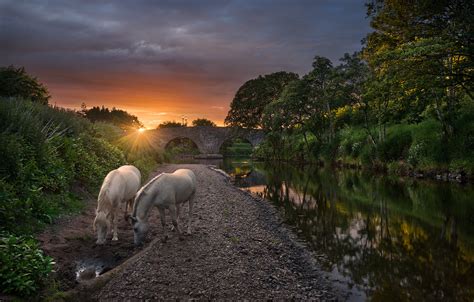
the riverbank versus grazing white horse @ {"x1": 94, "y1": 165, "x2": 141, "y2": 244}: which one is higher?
grazing white horse @ {"x1": 94, "y1": 165, "x2": 141, "y2": 244}

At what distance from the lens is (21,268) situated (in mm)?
6246

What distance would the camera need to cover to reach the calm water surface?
8344 millimetres

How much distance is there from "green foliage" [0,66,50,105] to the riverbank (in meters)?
34.0

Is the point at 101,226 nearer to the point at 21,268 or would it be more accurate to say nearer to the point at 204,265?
the point at 204,265

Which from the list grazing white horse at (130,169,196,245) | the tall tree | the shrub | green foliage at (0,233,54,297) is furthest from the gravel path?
the tall tree

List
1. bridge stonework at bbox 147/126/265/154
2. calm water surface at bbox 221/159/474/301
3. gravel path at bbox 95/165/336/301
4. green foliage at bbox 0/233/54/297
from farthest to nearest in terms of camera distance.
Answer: bridge stonework at bbox 147/126/265/154, calm water surface at bbox 221/159/474/301, gravel path at bbox 95/165/336/301, green foliage at bbox 0/233/54/297

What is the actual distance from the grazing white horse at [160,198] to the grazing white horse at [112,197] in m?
0.83

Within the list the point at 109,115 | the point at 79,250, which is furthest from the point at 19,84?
the point at 109,115

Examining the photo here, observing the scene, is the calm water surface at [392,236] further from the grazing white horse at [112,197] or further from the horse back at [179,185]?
the grazing white horse at [112,197]

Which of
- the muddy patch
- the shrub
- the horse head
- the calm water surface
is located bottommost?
the calm water surface

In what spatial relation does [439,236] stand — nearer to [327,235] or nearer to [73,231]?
[327,235]

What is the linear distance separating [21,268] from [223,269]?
4008 mm

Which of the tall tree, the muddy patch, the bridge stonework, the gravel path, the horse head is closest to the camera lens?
the gravel path

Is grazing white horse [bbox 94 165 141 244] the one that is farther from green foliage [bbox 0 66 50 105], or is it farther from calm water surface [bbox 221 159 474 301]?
green foliage [bbox 0 66 50 105]
